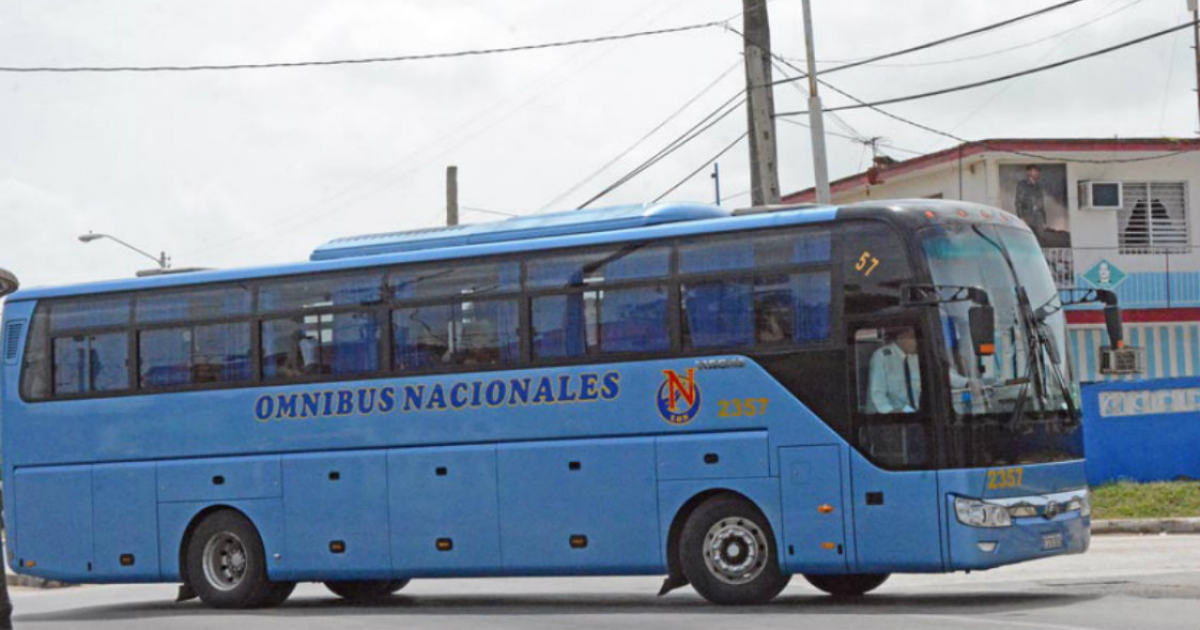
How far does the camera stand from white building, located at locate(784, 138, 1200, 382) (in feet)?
122

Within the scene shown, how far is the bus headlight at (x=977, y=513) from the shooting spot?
594 inches

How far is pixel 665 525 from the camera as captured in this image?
16719 mm

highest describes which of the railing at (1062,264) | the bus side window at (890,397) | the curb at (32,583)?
the railing at (1062,264)

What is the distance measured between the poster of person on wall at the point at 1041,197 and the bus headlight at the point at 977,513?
23.0 m

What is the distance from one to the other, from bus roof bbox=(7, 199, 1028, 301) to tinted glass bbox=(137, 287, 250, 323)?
0.13 meters

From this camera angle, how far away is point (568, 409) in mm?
17141

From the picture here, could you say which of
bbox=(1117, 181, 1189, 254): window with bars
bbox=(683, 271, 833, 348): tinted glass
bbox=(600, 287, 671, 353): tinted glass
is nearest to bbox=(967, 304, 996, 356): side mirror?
bbox=(683, 271, 833, 348): tinted glass

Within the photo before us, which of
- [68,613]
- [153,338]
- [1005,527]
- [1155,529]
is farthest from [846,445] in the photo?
[1155,529]

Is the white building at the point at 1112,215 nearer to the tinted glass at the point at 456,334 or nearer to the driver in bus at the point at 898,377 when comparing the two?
the tinted glass at the point at 456,334

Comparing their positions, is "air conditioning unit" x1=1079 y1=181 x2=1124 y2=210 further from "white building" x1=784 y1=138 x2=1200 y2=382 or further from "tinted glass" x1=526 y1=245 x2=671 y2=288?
"tinted glass" x1=526 y1=245 x2=671 y2=288

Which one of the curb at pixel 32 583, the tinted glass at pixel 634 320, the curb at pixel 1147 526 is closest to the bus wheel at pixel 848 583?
the tinted glass at pixel 634 320

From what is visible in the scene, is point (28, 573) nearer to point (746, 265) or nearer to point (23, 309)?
point (23, 309)

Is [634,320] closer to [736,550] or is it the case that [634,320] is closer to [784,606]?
[736,550]

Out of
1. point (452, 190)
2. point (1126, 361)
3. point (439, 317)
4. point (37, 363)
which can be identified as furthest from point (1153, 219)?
point (37, 363)
